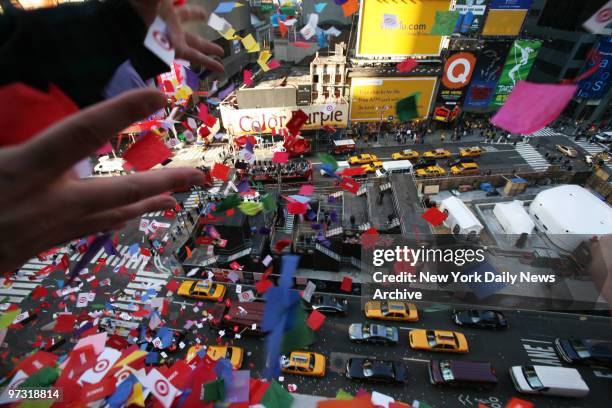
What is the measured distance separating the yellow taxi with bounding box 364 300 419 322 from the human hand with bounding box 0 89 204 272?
59.9 ft

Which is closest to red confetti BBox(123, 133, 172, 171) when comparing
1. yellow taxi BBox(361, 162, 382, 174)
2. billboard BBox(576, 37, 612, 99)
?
yellow taxi BBox(361, 162, 382, 174)

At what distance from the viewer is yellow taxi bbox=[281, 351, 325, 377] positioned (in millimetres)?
15861

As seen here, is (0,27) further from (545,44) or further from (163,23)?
(545,44)

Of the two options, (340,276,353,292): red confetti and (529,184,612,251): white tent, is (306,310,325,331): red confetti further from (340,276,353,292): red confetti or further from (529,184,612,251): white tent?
(529,184,612,251): white tent

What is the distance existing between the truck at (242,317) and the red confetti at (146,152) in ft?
42.3

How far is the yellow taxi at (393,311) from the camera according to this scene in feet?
60.8

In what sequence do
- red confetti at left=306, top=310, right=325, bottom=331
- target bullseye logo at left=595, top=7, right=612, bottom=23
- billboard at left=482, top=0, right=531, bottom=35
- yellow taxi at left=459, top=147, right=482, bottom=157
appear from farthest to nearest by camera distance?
1. yellow taxi at left=459, top=147, right=482, bottom=157
2. billboard at left=482, top=0, right=531, bottom=35
3. red confetti at left=306, top=310, right=325, bottom=331
4. target bullseye logo at left=595, top=7, right=612, bottom=23

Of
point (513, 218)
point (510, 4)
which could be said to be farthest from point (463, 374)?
point (510, 4)

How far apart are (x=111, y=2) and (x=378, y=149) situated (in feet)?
121

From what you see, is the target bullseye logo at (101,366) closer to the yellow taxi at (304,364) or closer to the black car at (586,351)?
the yellow taxi at (304,364)

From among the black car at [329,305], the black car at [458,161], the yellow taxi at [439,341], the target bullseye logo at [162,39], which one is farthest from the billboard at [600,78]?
the target bullseye logo at [162,39]

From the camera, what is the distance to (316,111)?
3422cm

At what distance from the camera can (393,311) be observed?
1861 centimetres

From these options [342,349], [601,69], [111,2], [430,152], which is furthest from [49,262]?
[601,69]
